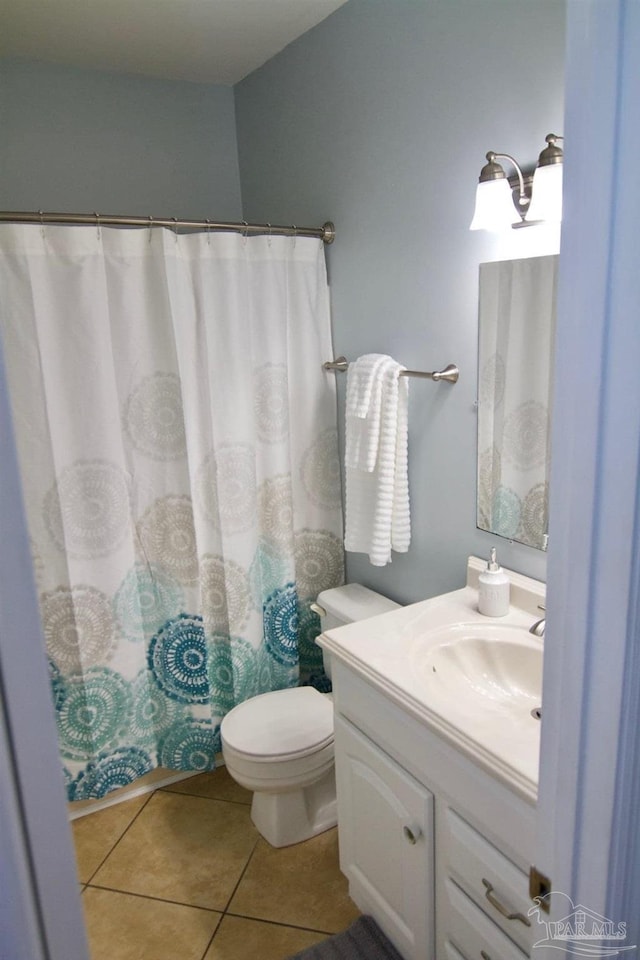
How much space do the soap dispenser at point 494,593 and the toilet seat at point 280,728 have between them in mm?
678

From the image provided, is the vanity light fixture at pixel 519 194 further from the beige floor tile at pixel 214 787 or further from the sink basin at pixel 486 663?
the beige floor tile at pixel 214 787

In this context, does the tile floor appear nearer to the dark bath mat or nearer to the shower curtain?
the dark bath mat

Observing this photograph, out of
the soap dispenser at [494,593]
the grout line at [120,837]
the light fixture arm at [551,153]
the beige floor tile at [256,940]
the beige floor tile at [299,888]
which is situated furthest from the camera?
the grout line at [120,837]

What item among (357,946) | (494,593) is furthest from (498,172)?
(357,946)

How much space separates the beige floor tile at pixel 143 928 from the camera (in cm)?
182

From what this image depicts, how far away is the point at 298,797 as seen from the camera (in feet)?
7.00

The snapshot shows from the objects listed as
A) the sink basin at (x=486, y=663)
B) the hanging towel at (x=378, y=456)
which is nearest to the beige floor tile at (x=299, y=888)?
the sink basin at (x=486, y=663)

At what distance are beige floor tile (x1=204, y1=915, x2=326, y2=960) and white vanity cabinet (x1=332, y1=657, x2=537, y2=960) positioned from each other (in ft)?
0.60

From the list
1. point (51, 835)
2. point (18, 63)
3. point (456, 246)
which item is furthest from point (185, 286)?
point (51, 835)

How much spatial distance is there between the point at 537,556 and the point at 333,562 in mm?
986

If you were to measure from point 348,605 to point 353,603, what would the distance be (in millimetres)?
20

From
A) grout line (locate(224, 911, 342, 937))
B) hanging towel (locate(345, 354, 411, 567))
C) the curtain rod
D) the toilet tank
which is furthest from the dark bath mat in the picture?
the curtain rod

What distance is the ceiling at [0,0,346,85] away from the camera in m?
1.97

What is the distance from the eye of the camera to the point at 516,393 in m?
1.69
